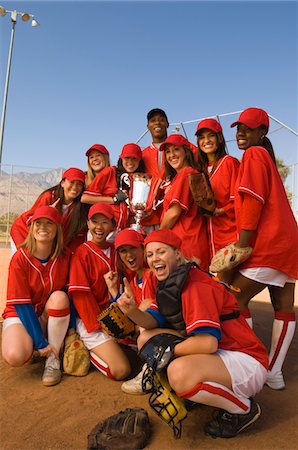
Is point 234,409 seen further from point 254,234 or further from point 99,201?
point 99,201

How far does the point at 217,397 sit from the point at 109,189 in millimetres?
2644

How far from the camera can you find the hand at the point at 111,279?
139 inches

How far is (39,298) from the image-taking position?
3.80m

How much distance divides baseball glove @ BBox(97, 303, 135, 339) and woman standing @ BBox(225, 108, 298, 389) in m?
1.00

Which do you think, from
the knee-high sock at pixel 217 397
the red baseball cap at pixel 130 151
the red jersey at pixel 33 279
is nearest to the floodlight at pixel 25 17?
the red baseball cap at pixel 130 151

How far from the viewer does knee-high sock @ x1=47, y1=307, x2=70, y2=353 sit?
3648 millimetres

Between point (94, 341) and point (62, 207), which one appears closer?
point (94, 341)

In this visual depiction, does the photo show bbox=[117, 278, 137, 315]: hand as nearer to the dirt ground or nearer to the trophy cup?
the dirt ground

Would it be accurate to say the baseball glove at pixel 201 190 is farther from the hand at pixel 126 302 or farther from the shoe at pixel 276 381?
the shoe at pixel 276 381

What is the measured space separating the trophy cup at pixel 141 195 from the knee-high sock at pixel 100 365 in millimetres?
1325

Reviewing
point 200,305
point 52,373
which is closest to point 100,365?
point 52,373

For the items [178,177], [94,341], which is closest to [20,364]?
[94,341]

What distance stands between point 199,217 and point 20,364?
2079mm

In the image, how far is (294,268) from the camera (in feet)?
11.0
